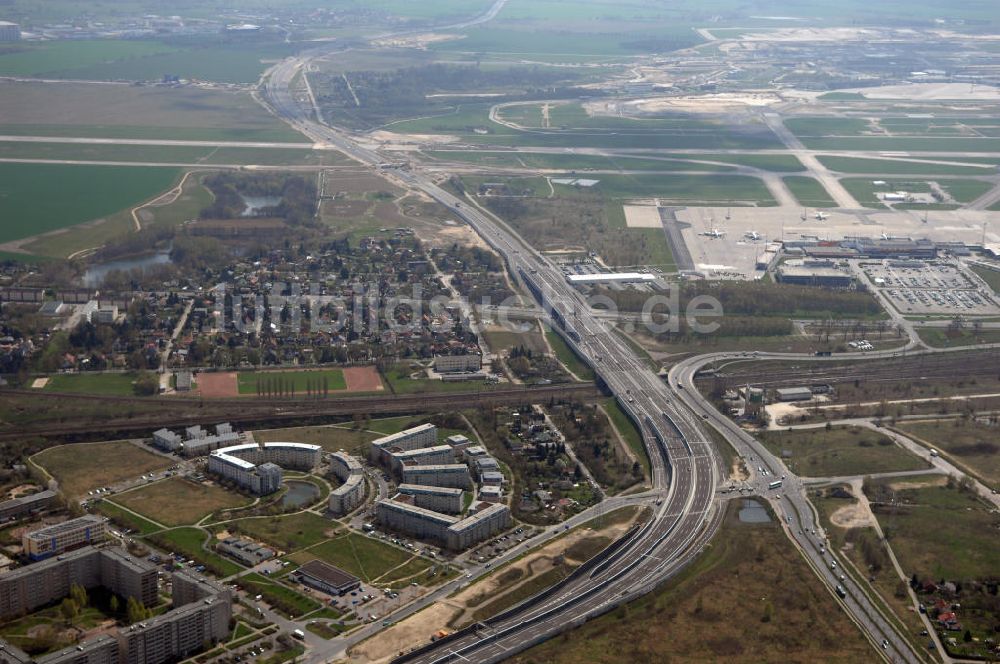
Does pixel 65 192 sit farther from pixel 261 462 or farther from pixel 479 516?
pixel 479 516

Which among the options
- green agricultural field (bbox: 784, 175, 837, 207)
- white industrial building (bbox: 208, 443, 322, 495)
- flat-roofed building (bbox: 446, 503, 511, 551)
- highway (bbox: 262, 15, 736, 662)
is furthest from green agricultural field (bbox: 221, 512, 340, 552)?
green agricultural field (bbox: 784, 175, 837, 207)

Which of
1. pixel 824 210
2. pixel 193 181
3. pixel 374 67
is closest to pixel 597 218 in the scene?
pixel 824 210

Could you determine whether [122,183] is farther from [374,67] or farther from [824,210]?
[374,67]

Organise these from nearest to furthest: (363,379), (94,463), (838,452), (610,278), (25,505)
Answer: (25,505), (94,463), (838,452), (363,379), (610,278)

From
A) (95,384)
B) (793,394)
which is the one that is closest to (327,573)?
(95,384)

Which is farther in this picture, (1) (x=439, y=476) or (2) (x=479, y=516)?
(1) (x=439, y=476)

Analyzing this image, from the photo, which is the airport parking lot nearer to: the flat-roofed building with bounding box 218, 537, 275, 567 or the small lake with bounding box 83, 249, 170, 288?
the small lake with bounding box 83, 249, 170, 288

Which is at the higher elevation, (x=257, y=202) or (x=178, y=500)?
(x=257, y=202)
